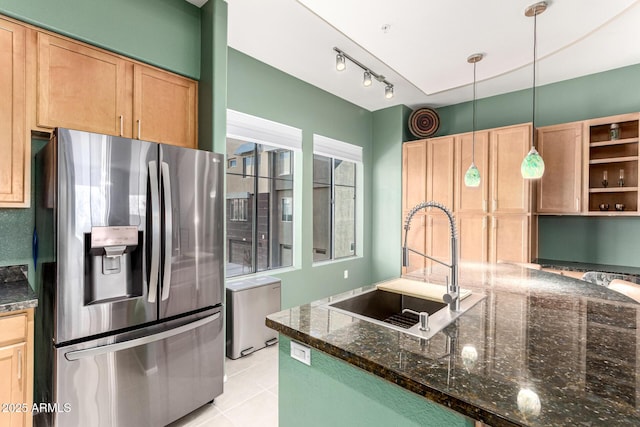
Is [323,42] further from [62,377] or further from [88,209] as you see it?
[62,377]

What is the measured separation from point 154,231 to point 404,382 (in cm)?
158

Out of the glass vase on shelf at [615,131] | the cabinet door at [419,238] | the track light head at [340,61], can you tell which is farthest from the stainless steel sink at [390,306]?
the glass vase on shelf at [615,131]

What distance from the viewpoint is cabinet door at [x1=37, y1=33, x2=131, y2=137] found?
1.81 meters

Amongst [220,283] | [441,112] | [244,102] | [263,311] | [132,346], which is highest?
[441,112]

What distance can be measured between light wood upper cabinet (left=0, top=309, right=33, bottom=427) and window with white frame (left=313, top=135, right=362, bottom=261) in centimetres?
318

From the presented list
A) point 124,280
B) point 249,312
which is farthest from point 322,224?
point 124,280

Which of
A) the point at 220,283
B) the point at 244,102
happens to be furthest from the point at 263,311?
the point at 244,102

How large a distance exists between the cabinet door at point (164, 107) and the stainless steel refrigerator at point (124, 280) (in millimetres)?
504

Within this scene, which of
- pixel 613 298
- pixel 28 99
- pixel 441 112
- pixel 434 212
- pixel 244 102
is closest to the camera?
pixel 613 298

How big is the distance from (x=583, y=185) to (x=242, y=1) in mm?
3817

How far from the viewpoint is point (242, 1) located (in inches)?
94.1

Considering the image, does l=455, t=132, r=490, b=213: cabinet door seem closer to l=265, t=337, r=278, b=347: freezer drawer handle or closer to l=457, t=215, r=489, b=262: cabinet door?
l=457, t=215, r=489, b=262: cabinet door

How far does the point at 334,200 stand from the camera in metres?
4.57

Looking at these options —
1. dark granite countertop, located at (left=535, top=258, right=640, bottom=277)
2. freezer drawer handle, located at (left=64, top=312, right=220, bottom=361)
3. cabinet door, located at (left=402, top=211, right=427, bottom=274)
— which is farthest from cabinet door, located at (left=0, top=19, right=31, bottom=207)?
dark granite countertop, located at (left=535, top=258, right=640, bottom=277)
